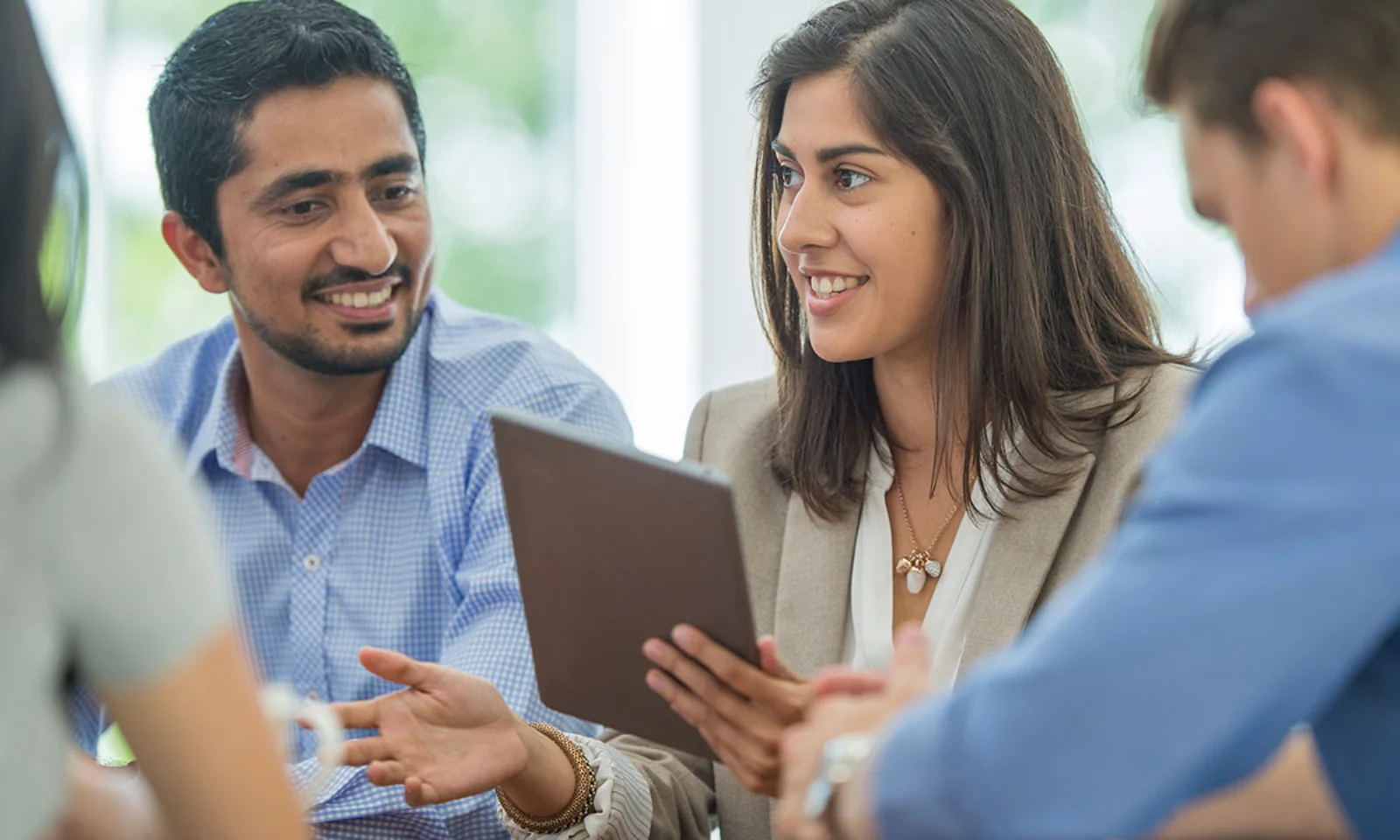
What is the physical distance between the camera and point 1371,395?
0.81m

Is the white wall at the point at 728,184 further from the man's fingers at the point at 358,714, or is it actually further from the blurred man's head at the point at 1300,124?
the blurred man's head at the point at 1300,124

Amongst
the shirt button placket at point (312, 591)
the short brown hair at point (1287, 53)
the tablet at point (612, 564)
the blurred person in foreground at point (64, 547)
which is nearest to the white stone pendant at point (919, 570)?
the tablet at point (612, 564)

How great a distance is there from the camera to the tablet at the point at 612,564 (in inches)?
51.8

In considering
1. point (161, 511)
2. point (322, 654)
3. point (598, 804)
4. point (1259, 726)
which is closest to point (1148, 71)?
point (1259, 726)

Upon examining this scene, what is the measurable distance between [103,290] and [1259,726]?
3.10 meters

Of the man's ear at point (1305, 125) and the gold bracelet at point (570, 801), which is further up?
the man's ear at point (1305, 125)

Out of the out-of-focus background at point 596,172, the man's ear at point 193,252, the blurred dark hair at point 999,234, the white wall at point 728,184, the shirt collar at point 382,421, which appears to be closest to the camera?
the blurred dark hair at point 999,234

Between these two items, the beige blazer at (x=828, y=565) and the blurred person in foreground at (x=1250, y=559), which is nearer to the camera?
the blurred person in foreground at (x=1250, y=559)

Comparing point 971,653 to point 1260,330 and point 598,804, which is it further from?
point 1260,330

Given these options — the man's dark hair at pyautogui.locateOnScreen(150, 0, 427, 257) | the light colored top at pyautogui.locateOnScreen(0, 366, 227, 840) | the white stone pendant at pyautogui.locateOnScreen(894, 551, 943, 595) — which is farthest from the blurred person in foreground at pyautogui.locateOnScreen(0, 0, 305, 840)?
the man's dark hair at pyautogui.locateOnScreen(150, 0, 427, 257)

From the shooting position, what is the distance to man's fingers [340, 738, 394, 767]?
154 cm

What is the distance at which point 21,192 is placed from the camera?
0.79 meters

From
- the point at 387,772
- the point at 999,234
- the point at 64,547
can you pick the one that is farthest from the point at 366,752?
the point at 999,234

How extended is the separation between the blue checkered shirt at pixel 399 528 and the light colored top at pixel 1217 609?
1.07 m
